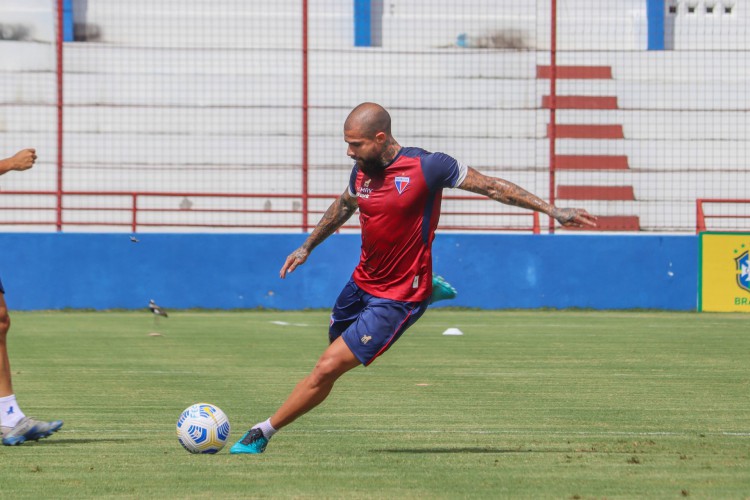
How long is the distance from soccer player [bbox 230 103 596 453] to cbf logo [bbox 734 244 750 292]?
15.6 m

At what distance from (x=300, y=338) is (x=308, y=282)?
597 cm

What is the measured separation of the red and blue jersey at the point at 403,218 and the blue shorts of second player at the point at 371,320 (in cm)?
5

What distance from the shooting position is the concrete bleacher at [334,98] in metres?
29.9

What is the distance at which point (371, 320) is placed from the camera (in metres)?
7.40

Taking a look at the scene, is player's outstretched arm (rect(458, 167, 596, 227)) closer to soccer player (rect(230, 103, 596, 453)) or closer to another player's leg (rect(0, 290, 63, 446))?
soccer player (rect(230, 103, 596, 453))

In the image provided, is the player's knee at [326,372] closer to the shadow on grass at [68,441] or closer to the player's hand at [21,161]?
the shadow on grass at [68,441]

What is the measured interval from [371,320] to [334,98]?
24.8m

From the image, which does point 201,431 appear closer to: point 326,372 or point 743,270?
point 326,372

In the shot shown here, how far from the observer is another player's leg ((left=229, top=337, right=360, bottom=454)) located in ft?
24.2

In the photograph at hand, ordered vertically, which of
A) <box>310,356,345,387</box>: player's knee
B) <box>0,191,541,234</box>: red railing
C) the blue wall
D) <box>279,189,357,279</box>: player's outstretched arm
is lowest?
the blue wall

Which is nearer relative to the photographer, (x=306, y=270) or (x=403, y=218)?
(x=403, y=218)

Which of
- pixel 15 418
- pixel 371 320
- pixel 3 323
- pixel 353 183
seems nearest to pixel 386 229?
pixel 353 183

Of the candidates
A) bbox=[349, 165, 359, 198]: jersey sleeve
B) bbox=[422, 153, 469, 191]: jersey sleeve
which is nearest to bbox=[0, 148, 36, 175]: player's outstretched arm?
bbox=[349, 165, 359, 198]: jersey sleeve

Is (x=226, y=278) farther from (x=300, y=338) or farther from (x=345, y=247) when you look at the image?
(x=300, y=338)
